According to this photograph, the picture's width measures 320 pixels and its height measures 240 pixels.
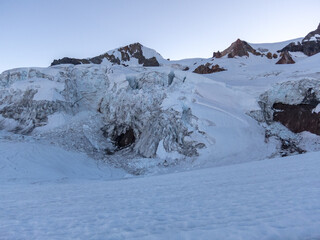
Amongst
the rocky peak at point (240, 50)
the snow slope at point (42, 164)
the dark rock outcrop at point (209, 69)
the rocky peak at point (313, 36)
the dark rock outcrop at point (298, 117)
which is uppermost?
the rocky peak at point (313, 36)

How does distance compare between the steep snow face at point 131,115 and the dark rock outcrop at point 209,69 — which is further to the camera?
the dark rock outcrop at point 209,69

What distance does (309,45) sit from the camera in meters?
59.1

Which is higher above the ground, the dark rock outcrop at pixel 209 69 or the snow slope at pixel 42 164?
the dark rock outcrop at pixel 209 69

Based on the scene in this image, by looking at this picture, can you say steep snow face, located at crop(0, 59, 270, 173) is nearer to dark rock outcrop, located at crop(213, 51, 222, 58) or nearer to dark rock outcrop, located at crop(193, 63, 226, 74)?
dark rock outcrop, located at crop(193, 63, 226, 74)

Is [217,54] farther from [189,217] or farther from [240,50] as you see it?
[189,217]

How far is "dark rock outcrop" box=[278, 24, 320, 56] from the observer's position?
189 feet

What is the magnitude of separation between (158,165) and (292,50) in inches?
2349

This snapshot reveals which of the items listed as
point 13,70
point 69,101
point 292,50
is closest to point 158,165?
point 69,101

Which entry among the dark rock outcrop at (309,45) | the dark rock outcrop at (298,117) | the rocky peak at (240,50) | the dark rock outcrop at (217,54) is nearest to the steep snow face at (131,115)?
the dark rock outcrop at (298,117)

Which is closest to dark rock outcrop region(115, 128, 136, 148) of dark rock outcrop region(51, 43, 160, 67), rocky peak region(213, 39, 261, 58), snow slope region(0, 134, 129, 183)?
snow slope region(0, 134, 129, 183)

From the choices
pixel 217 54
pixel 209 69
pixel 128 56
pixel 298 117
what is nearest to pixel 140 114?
pixel 298 117

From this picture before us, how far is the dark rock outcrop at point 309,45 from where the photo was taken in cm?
5756

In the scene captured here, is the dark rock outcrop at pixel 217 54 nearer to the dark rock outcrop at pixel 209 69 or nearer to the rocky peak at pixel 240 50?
the rocky peak at pixel 240 50

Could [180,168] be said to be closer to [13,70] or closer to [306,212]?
[306,212]
